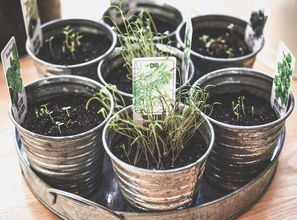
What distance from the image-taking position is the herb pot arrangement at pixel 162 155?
0.75 metres

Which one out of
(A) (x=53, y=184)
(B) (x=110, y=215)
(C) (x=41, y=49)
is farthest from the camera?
(C) (x=41, y=49)

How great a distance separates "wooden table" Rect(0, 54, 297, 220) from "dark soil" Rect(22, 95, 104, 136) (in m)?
0.15

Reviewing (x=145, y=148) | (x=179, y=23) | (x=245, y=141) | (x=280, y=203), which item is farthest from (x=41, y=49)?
(x=280, y=203)

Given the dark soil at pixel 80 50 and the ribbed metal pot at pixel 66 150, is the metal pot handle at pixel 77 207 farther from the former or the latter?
the dark soil at pixel 80 50

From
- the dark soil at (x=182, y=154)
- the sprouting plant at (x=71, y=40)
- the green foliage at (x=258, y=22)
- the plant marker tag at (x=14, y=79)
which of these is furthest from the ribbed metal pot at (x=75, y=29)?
the green foliage at (x=258, y=22)

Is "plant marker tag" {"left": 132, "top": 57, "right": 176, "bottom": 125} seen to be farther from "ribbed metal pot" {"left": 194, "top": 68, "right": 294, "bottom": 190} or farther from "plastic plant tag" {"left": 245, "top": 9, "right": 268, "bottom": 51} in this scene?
"plastic plant tag" {"left": 245, "top": 9, "right": 268, "bottom": 51}

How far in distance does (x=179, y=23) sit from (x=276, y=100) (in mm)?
452

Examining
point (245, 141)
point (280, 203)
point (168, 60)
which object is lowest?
point (280, 203)

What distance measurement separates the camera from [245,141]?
33.5 inches

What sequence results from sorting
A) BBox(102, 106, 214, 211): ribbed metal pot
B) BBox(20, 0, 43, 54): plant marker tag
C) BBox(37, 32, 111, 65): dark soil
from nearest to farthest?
BBox(102, 106, 214, 211): ribbed metal pot, BBox(20, 0, 43, 54): plant marker tag, BBox(37, 32, 111, 65): dark soil

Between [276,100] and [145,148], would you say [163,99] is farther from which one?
[276,100]

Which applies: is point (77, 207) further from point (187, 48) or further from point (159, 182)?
point (187, 48)

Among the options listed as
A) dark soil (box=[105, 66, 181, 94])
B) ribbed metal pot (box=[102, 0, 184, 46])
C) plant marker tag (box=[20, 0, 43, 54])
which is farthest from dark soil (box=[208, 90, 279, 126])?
plant marker tag (box=[20, 0, 43, 54])

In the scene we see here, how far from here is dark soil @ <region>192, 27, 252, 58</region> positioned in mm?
Result: 1188
